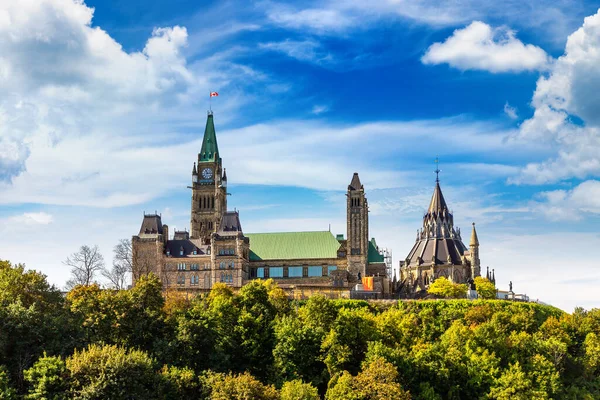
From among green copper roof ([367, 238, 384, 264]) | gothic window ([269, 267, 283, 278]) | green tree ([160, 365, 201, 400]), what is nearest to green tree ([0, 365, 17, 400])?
green tree ([160, 365, 201, 400])

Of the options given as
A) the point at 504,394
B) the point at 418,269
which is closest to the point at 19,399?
the point at 504,394

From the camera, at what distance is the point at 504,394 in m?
78.5

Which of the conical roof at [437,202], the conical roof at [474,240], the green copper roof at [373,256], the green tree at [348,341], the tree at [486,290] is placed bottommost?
the green tree at [348,341]

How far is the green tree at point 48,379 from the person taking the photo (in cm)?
6266

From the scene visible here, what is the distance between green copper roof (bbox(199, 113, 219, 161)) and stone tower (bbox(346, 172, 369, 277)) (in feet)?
95.5

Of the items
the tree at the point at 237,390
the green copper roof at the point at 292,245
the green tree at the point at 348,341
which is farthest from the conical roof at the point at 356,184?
the tree at the point at 237,390

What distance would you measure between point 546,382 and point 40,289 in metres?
50.0

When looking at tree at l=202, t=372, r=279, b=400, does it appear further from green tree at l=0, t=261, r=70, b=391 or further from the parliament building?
the parliament building

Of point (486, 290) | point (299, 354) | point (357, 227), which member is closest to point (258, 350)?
point (299, 354)

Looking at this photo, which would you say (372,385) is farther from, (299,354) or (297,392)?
(299,354)

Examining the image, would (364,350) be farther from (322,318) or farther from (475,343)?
(475,343)

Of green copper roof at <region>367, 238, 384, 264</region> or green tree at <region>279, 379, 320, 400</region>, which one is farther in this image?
green copper roof at <region>367, 238, 384, 264</region>

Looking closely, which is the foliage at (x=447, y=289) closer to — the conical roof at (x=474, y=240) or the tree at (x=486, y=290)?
the tree at (x=486, y=290)

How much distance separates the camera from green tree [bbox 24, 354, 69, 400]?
62.7 metres
